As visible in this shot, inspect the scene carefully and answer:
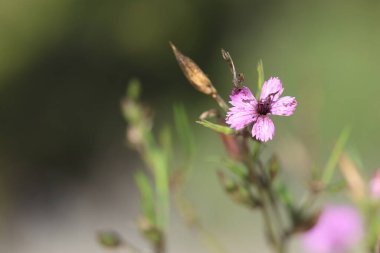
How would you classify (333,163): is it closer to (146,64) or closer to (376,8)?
(146,64)

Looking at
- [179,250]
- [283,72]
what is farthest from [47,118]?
[283,72]

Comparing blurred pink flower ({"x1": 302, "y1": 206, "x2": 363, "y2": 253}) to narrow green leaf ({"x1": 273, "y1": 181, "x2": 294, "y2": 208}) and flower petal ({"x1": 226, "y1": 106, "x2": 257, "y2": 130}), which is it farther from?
flower petal ({"x1": 226, "y1": 106, "x2": 257, "y2": 130})

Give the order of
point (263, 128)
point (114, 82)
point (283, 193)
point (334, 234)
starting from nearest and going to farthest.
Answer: point (263, 128), point (283, 193), point (334, 234), point (114, 82)

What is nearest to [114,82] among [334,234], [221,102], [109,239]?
[334,234]

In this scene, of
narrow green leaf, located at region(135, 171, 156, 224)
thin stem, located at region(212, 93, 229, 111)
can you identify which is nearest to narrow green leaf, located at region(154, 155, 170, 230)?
narrow green leaf, located at region(135, 171, 156, 224)

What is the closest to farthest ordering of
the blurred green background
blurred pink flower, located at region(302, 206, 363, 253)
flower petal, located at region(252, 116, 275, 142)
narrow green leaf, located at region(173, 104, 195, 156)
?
flower petal, located at region(252, 116, 275, 142)
narrow green leaf, located at region(173, 104, 195, 156)
blurred pink flower, located at region(302, 206, 363, 253)
the blurred green background

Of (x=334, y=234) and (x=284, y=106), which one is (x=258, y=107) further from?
(x=334, y=234)
